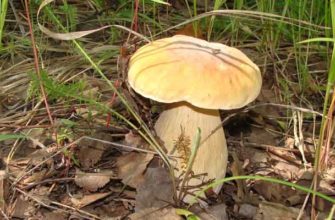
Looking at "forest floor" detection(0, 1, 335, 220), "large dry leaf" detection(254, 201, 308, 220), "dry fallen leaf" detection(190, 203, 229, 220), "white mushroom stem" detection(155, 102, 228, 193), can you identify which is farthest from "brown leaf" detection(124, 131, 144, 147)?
"large dry leaf" detection(254, 201, 308, 220)

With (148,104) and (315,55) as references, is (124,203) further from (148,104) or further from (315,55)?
(315,55)

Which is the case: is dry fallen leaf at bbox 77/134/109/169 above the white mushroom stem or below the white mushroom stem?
below

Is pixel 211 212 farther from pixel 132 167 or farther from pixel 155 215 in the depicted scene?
pixel 132 167

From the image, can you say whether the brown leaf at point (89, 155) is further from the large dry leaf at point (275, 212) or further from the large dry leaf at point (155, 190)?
the large dry leaf at point (275, 212)

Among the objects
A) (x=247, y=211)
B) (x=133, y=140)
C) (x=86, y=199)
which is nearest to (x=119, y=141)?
(x=133, y=140)

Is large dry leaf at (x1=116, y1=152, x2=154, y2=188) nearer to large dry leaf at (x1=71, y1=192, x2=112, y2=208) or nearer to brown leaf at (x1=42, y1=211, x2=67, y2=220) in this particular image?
large dry leaf at (x1=71, y1=192, x2=112, y2=208)
